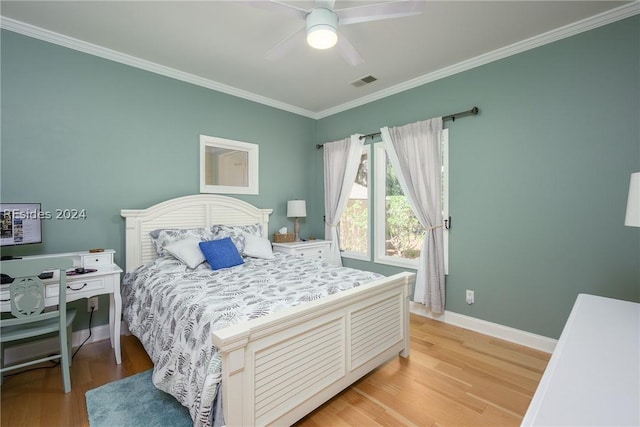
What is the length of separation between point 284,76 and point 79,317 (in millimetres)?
3209

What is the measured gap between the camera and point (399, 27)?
2422 mm

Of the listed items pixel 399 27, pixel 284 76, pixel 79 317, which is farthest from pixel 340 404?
pixel 284 76

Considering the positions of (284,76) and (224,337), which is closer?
(224,337)

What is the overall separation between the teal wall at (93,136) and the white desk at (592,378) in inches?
133

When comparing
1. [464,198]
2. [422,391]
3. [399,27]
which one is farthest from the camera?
[464,198]

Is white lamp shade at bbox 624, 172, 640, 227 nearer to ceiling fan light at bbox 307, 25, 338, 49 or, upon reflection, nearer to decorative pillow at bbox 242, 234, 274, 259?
ceiling fan light at bbox 307, 25, 338, 49

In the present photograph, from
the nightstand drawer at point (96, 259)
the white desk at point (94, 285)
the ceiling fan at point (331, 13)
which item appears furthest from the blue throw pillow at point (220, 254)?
the ceiling fan at point (331, 13)

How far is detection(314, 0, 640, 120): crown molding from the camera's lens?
7.24 ft

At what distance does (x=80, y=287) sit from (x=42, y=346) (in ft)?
2.84

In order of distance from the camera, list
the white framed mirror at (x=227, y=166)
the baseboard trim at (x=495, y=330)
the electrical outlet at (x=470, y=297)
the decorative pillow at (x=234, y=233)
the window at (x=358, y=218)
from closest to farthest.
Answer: the baseboard trim at (x=495, y=330) → the electrical outlet at (x=470, y=297) → the decorative pillow at (x=234, y=233) → the white framed mirror at (x=227, y=166) → the window at (x=358, y=218)

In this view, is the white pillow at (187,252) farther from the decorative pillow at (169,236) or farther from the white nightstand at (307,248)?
the white nightstand at (307,248)

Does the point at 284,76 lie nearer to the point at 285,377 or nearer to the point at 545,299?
the point at 285,377

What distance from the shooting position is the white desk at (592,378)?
0.73 metres

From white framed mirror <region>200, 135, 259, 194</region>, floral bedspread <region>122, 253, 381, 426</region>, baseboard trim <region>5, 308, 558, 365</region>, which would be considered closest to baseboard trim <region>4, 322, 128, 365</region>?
baseboard trim <region>5, 308, 558, 365</region>
